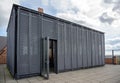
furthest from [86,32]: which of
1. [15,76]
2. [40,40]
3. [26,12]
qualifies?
[15,76]

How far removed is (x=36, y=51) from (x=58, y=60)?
1.63 metres

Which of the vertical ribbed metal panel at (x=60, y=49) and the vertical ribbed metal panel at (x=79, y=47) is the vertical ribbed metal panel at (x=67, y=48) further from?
the vertical ribbed metal panel at (x=79, y=47)

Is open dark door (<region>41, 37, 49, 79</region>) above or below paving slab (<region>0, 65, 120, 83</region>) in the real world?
above

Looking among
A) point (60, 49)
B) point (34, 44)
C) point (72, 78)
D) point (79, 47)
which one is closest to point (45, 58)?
point (34, 44)

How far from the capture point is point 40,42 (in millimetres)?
6676

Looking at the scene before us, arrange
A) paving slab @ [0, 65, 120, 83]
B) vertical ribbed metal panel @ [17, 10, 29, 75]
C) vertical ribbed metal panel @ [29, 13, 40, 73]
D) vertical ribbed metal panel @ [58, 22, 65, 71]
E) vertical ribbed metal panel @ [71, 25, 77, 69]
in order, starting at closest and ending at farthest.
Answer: paving slab @ [0, 65, 120, 83] < vertical ribbed metal panel @ [17, 10, 29, 75] < vertical ribbed metal panel @ [29, 13, 40, 73] < vertical ribbed metal panel @ [58, 22, 65, 71] < vertical ribbed metal panel @ [71, 25, 77, 69]

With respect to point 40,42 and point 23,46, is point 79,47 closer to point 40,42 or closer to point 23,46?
point 40,42

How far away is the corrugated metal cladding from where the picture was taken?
5898 mm

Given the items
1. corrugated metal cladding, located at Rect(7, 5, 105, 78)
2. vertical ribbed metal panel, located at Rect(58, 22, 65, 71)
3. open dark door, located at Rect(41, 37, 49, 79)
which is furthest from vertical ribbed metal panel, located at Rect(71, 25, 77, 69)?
open dark door, located at Rect(41, 37, 49, 79)

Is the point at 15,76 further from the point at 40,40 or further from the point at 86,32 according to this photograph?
the point at 86,32

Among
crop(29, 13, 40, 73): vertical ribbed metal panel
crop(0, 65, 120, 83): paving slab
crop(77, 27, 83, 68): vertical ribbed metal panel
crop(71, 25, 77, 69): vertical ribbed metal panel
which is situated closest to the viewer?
crop(0, 65, 120, 83): paving slab

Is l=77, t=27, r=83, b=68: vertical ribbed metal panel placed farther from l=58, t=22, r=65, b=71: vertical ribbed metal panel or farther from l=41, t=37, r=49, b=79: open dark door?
l=41, t=37, r=49, b=79: open dark door

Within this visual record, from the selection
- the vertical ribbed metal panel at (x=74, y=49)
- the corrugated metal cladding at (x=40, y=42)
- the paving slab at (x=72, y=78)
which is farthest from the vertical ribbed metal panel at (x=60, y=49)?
the vertical ribbed metal panel at (x=74, y=49)

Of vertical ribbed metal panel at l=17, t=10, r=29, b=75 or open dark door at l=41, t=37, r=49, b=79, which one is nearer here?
vertical ribbed metal panel at l=17, t=10, r=29, b=75
